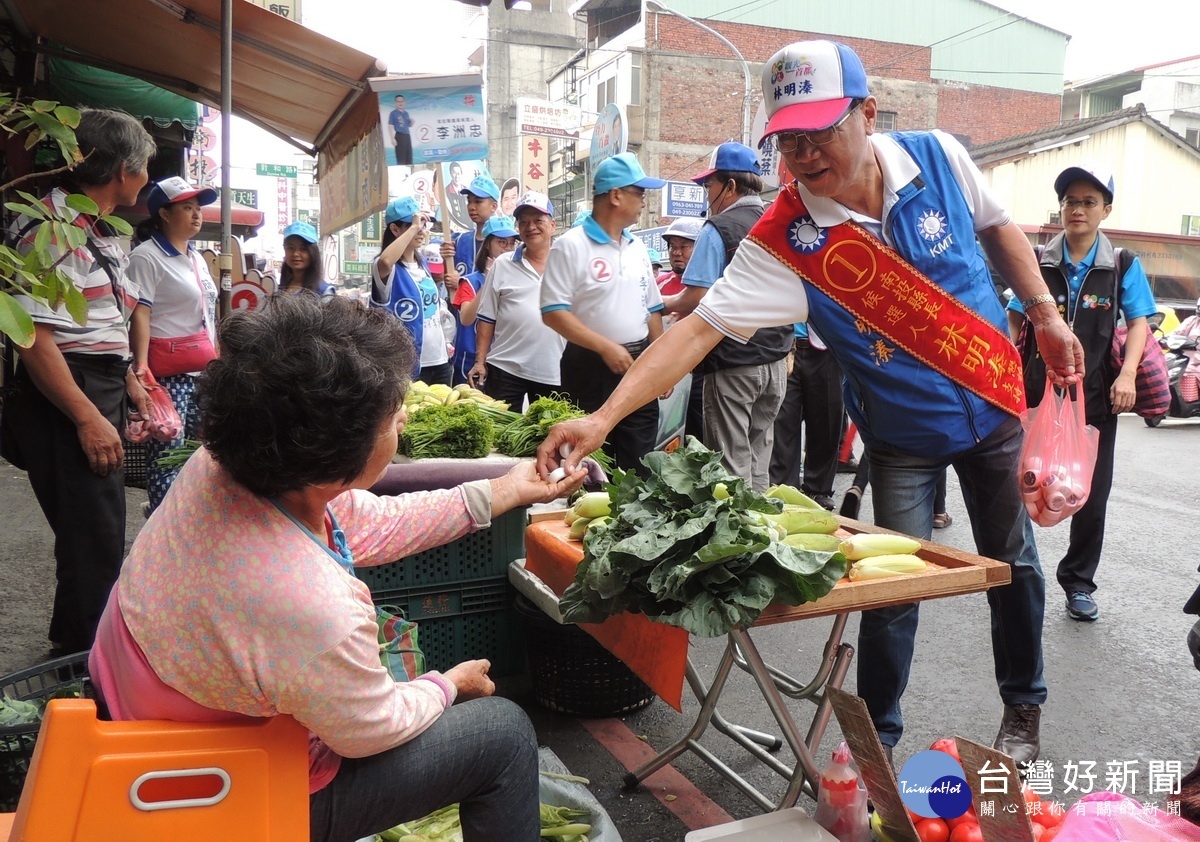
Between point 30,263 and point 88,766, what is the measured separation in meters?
1.07

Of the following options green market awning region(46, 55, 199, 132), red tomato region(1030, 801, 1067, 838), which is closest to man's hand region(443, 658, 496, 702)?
red tomato region(1030, 801, 1067, 838)

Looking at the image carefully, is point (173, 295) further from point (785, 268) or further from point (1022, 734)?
point (1022, 734)

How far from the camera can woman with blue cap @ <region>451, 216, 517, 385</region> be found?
323 inches

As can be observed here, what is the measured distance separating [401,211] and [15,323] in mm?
5536

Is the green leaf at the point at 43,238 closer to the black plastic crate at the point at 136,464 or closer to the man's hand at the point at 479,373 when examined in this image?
the black plastic crate at the point at 136,464

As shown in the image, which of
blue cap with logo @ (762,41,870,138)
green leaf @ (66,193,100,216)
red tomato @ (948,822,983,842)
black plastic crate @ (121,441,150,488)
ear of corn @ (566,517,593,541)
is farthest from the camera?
black plastic crate @ (121,441,150,488)

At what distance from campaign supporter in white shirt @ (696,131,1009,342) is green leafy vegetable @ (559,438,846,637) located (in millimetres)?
594

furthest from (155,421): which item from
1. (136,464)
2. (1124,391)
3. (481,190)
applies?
(481,190)

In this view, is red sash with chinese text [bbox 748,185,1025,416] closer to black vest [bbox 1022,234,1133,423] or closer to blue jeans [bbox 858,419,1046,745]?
blue jeans [bbox 858,419,1046,745]

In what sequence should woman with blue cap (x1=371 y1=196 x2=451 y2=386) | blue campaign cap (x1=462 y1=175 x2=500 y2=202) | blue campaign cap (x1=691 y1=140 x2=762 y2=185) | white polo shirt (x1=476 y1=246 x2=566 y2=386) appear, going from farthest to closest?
blue campaign cap (x1=462 y1=175 x2=500 y2=202), woman with blue cap (x1=371 y1=196 x2=451 y2=386), white polo shirt (x1=476 y1=246 x2=566 y2=386), blue campaign cap (x1=691 y1=140 x2=762 y2=185)

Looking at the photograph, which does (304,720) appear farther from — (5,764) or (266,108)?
(266,108)

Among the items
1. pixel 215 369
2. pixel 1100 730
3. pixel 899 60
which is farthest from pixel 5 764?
pixel 899 60

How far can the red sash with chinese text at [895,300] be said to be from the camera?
2705 millimetres

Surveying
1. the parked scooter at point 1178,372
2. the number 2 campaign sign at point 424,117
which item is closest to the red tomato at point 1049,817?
the number 2 campaign sign at point 424,117
